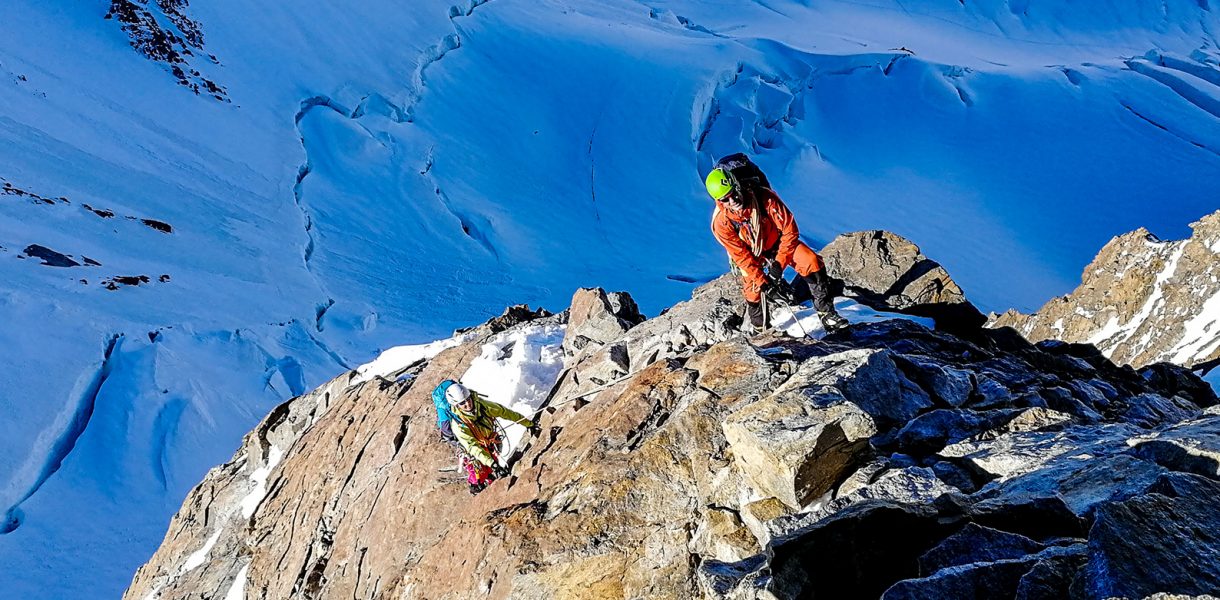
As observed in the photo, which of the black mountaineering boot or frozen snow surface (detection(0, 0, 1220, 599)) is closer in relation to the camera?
the black mountaineering boot

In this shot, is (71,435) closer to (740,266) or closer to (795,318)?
(740,266)

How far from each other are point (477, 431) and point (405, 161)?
1327 cm

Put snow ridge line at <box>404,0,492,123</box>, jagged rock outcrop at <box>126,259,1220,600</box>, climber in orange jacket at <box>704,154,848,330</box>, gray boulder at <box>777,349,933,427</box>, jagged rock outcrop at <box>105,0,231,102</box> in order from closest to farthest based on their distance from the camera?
jagged rock outcrop at <box>126,259,1220,600</box>
gray boulder at <box>777,349,933,427</box>
climber in orange jacket at <box>704,154,848,330</box>
jagged rock outcrop at <box>105,0,231,102</box>
snow ridge line at <box>404,0,492,123</box>

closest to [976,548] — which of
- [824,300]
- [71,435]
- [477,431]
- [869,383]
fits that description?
[869,383]

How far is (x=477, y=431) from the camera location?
671cm

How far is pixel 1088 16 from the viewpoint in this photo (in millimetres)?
25344

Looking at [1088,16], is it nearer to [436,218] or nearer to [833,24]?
[833,24]

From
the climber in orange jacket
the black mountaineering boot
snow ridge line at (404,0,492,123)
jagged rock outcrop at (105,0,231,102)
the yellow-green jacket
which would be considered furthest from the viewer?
snow ridge line at (404,0,492,123)

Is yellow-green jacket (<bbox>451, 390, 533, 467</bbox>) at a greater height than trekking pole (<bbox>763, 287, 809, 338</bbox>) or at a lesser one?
lesser

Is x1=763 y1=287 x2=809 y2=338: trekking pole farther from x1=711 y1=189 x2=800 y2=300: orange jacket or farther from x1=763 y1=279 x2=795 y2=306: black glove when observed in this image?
x1=711 y1=189 x2=800 y2=300: orange jacket

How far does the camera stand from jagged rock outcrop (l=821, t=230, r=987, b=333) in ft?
31.9

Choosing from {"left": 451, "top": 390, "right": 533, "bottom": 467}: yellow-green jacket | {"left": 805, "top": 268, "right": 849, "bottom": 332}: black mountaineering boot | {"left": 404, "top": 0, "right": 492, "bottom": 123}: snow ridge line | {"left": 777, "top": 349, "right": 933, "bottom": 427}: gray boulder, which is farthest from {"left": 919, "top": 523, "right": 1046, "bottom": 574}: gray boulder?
{"left": 404, "top": 0, "right": 492, "bottom": 123}: snow ridge line

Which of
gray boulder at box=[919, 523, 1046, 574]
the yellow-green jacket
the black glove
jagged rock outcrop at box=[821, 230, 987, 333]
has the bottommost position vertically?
the yellow-green jacket

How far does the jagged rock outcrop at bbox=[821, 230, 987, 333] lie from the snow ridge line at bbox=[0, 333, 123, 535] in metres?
14.4
